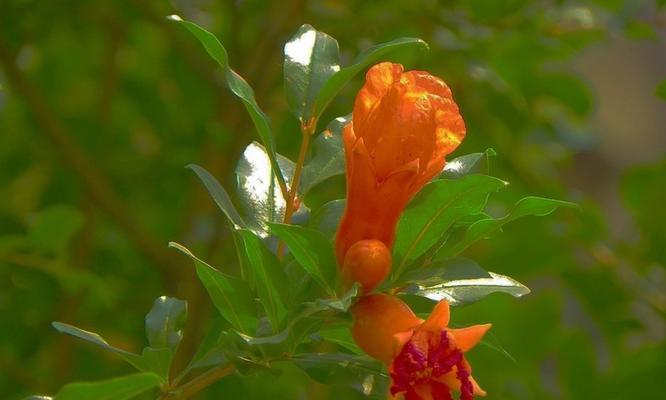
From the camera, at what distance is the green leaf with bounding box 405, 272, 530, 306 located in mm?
726

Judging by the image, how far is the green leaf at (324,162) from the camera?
0.81m

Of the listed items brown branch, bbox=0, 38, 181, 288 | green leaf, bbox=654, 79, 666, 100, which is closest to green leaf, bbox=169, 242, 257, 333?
green leaf, bbox=654, 79, 666, 100

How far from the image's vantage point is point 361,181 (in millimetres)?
725

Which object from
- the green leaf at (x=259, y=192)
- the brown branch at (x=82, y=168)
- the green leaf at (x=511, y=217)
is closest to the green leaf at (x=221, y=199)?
the green leaf at (x=259, y=192)

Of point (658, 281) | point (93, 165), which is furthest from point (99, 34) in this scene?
point (658, 281)

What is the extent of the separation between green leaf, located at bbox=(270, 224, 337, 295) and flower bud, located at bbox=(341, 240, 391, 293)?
11 millimetres

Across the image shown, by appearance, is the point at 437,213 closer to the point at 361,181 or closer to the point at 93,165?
the point at 361,181

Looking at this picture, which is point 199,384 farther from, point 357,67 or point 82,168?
point 82,168

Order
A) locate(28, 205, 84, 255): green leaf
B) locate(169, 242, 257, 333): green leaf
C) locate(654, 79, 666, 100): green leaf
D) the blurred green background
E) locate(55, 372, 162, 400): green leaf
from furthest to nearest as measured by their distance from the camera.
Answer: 1. the blurred green background
2. locate(28, 205, 84, 255): green leaf
3. locate(654, 79, 666, 100): green leaf
4. locate(169, 242, 257, 333): green leaf
5. locate(55, 372, 162, 400): green leaf

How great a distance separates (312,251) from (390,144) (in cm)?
8

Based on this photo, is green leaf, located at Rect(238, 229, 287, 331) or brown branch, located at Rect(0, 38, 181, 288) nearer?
green leaf, located at Rect(238, 229, 287, 331)

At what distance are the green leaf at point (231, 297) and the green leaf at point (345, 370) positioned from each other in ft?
0.12

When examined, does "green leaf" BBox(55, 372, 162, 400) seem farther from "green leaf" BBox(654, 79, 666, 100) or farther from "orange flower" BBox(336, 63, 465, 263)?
"green leaf" BBox(654, 79, 666, 100)

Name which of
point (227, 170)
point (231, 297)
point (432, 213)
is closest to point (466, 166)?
point (432, 213)
